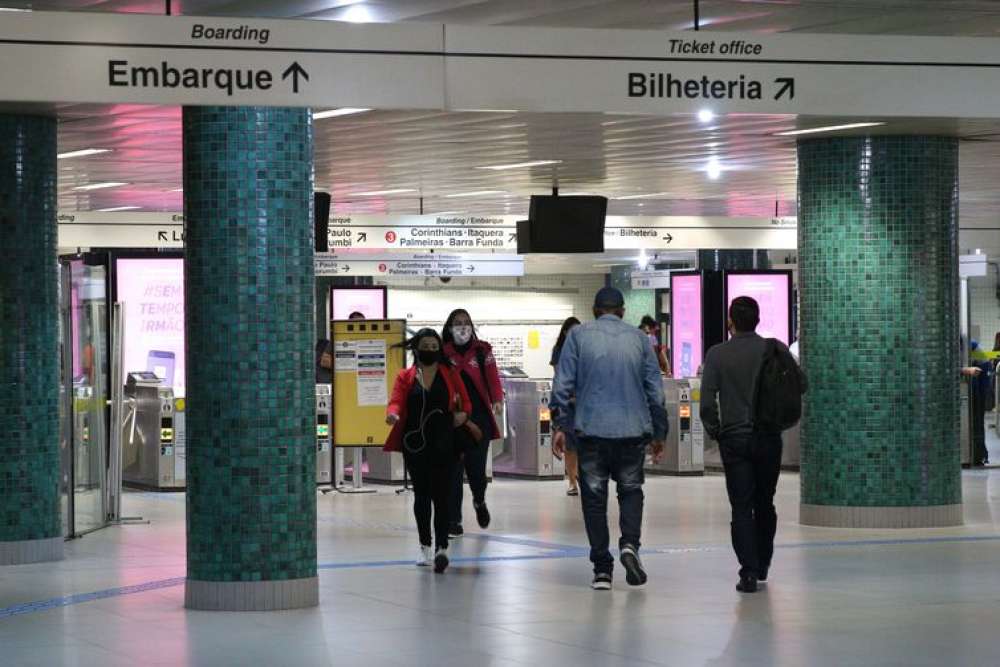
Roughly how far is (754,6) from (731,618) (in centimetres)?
368

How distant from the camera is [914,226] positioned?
46.0ft

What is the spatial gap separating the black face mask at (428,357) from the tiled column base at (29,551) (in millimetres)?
3090

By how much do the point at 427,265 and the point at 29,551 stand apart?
15839 mm

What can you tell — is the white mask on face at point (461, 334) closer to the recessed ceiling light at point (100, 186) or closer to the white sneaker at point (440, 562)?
the white sneaker at point (440, 562)

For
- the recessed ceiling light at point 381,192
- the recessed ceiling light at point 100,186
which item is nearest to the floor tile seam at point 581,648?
the recessed ceiling light at point 100,186

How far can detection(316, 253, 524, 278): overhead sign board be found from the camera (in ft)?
91.9

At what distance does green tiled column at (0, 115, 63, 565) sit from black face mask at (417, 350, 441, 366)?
283 cm

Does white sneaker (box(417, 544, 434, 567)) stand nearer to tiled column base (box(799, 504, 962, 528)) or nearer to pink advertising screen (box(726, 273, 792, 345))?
tiled column base (box(799, 504, 962, 528))

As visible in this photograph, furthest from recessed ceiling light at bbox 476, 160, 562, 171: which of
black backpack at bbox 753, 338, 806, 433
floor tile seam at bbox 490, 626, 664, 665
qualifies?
floor tile seam at bbox 490, 626, 664, 665

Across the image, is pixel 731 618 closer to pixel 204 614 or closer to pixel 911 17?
pixel 204 614

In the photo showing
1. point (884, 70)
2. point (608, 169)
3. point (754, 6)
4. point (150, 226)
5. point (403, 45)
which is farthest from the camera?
point (150, 226)

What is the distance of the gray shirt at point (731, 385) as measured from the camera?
10211mm

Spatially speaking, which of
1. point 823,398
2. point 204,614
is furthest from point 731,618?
point 823,398

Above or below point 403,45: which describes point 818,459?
below
